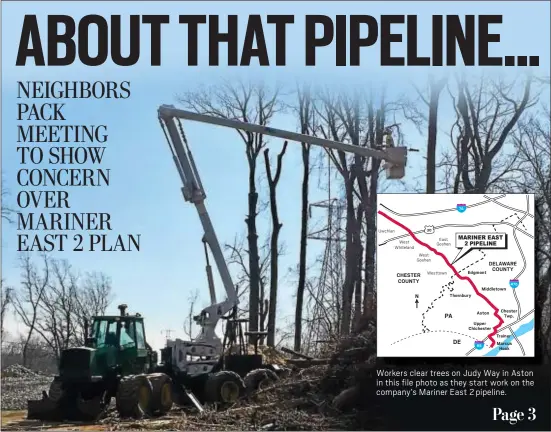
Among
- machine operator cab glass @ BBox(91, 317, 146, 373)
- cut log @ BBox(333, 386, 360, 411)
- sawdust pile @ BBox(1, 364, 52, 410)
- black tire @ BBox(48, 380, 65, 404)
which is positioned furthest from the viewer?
sawdust pile @ BBox(1, 364, 52, 410)

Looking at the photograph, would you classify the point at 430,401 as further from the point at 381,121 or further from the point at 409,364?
the point at 381,121

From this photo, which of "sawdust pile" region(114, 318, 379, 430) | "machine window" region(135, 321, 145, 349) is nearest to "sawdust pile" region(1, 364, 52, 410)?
"machine window" region(135, 321, 145, 349)

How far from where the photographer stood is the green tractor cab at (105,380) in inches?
659

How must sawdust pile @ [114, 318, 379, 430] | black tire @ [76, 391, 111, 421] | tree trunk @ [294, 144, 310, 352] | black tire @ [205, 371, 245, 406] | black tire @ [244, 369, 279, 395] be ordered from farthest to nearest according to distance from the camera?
1. tree trunk @ [294, 144, 310, 352]
2. black tire @ [244, 369, 279, 395]
3. black tire @ [205, 371, 245, 406]
4. black tire @ [76, 391, 111, 421]
5. sawdust pile @ [114, 318, 379, 430]

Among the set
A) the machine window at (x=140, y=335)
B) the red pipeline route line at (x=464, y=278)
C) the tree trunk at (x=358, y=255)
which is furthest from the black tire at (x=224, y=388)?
the red pipeline route line at (x=464, y=278)

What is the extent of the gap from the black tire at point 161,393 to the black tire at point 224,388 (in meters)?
0.95

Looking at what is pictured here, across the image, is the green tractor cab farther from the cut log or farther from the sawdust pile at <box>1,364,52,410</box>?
the cut log

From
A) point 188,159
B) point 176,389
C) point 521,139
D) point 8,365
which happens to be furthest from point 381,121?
point 8,365

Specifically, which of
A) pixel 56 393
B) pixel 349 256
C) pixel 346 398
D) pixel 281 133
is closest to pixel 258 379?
pixel 346 398

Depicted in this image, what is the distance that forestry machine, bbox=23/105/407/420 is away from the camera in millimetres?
17078

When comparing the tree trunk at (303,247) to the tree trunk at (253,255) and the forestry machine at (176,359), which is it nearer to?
the tree trunk at (253,255)

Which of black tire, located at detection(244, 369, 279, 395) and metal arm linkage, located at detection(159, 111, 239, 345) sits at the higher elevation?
metal arm linkage, located at detection(159, 111, 239, 345)

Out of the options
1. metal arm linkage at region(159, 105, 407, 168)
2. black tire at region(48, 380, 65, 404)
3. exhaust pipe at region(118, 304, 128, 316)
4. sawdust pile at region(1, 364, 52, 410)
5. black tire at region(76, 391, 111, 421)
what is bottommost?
sawdust pile at region(1, 364, 52, 410)

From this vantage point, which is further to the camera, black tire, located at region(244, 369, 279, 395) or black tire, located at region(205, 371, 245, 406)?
black tire, located at region(244, 369, 279, 395)
